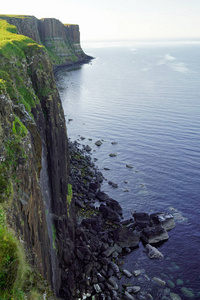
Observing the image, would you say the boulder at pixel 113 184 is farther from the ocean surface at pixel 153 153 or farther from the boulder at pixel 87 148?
the boulder at pixel 87 148

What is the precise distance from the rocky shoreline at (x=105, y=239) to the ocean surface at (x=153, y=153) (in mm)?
1215

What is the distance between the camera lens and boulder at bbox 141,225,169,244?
37.9 metres

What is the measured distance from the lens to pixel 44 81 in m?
30.6

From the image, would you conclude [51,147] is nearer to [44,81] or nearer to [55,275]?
[44,81]

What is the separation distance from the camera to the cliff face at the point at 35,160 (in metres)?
16.9

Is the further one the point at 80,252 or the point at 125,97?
→ the point at 125,97

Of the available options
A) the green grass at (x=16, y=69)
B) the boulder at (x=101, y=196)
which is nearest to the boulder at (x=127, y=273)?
→ the boulder at (x=101, y=196)

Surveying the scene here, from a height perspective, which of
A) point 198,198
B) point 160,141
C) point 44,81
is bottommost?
point 198,198

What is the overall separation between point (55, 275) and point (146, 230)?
16676mm

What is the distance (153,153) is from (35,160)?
45.3 m

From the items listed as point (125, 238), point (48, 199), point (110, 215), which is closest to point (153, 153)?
point (110, 215)

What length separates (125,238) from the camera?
3706 centimetres

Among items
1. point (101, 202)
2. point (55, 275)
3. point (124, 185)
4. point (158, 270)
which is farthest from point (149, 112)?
point (55, 275)

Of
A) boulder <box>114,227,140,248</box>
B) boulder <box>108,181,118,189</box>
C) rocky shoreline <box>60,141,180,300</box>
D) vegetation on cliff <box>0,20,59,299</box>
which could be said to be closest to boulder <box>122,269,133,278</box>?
rocky shoreline <box>60,141,180,300</box>
